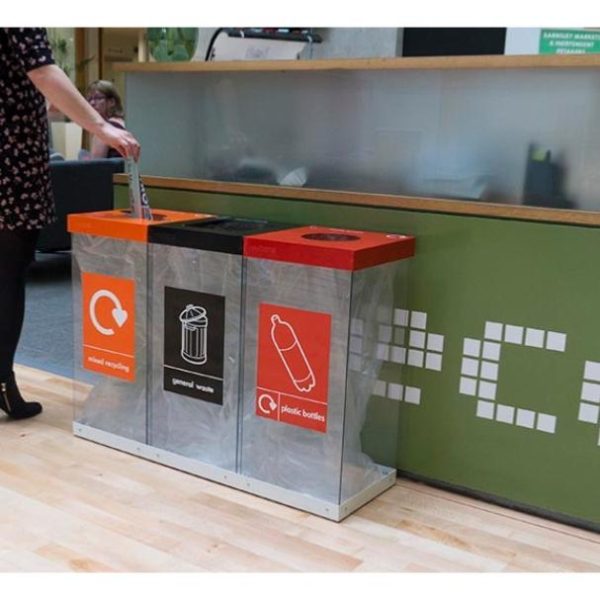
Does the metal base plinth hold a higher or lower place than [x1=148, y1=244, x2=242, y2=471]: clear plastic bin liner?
lower

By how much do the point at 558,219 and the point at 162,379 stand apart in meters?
1.05

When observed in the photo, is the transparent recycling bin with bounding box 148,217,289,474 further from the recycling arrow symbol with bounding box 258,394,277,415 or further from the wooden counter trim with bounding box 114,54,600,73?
the wooden counter trim with bounding box 114,54,600,73

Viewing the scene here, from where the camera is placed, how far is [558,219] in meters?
1.74

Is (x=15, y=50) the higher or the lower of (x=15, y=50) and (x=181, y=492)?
the higher

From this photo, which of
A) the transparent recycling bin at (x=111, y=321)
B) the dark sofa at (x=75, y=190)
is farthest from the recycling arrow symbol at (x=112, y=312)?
the dark sofa at (x=75, y=190)

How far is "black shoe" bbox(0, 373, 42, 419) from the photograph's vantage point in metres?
2.30

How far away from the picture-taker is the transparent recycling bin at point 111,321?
207 cm

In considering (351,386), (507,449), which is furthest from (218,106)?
(507,449)

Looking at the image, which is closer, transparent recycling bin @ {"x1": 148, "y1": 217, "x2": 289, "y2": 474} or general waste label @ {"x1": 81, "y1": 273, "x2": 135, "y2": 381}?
transparent recycling bin @ {"x1": 148, "y1": 217, "x2": 289, "y2": 474}

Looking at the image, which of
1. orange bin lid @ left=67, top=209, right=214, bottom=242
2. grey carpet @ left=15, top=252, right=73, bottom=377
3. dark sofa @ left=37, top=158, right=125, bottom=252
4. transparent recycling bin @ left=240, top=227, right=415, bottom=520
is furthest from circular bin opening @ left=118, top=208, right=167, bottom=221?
dark sofa @ left=37, top=158, right=125, bottom=252

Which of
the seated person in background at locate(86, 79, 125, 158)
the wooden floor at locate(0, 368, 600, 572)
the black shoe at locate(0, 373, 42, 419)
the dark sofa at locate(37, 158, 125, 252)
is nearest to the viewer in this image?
the wooden floor at locate(0, 368, 600, 572)

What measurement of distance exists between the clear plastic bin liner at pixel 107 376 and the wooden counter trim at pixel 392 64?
21.7 inches

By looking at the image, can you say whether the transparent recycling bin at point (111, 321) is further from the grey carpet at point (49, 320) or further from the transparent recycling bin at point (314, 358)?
the grey carpet at point (49, 320)

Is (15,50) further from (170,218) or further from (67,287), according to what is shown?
(67,287)
